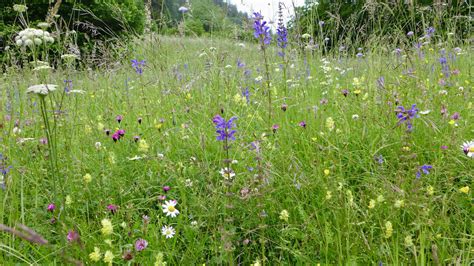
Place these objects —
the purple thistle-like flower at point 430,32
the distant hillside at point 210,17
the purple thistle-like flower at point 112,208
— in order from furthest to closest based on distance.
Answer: the purple thistle-like flower at point 430,32 → the distant hillside at point 210,17 → the purple thistle-like flower at point 112,208

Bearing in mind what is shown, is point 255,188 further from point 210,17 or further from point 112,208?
point 210,17

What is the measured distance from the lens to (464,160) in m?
1.72

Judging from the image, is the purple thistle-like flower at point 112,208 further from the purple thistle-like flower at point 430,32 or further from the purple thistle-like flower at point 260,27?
the purple thistle-like flower at point 430,32

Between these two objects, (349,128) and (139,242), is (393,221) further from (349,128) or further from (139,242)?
(139,242)

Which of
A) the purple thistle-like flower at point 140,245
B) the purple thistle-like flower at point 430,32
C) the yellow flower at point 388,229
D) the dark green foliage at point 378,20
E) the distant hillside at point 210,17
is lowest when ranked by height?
the yellow flower at point 388,229

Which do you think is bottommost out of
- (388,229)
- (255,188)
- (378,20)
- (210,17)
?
(388,229)

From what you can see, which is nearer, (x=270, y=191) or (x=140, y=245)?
(x=140, y=245)

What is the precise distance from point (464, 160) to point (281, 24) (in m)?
1.28

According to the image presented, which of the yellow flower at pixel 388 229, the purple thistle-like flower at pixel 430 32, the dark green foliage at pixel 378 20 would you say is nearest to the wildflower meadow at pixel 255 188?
the yellow flower at pixel 388 229

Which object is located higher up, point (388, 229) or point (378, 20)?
point (378, 20)

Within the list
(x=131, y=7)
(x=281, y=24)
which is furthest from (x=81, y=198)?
(x=131, y=7)

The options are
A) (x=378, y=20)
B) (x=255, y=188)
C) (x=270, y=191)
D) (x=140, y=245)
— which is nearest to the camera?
(x=140, y=245)

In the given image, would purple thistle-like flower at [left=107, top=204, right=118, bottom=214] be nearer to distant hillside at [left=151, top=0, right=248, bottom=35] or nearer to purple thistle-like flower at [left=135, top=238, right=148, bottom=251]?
purple thistle-like flower at [left=135, top=238, right=148, bottom=251]

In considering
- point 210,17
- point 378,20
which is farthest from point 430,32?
point 210,17
